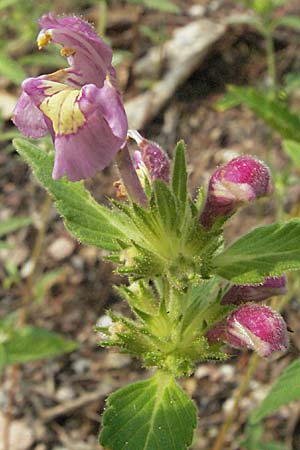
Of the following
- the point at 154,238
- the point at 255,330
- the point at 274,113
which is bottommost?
the point at 274,113

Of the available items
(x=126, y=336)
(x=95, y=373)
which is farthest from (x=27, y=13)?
(x=126, y=336)

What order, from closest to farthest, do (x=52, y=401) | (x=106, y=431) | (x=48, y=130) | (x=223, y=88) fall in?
(x=48, y=130), (x=106, y=431), (x=52, y=401), (x=223, y=88)

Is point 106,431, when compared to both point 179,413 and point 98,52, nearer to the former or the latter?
point 179,413

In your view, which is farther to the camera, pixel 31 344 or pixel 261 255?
pixel 31 344

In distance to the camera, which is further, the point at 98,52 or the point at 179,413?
the point at 179,413

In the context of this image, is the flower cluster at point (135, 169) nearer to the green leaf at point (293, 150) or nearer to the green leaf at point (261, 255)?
the green leaf at point (261, 255)

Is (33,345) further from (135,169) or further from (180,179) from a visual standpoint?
(180,179)

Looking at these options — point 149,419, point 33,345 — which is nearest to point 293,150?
point 149,419

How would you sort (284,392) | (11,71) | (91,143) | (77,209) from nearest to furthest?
1. (91,143)
2. (77,209)
3. (284,392)
4. (11,71)
